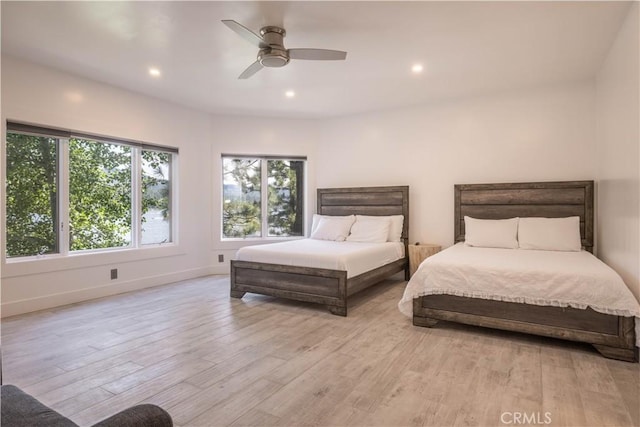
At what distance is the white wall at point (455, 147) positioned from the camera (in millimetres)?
4285

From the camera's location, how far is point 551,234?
3916 mm

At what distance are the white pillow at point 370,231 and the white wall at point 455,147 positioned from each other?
21.9 inches

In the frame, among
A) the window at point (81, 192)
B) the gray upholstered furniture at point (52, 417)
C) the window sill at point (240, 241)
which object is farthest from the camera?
the window sill at point (240, 241)

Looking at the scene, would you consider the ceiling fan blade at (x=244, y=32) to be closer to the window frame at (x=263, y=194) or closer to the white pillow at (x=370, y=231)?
the white pillow at (x=370, y=231)

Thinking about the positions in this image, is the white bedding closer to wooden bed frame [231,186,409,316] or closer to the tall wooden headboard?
wooden bed frame [231,186,409,316]

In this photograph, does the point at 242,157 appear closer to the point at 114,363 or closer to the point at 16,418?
the point at 114,363

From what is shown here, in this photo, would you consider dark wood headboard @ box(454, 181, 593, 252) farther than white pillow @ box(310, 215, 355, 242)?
No

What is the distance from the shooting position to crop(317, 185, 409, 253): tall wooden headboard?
5.21m

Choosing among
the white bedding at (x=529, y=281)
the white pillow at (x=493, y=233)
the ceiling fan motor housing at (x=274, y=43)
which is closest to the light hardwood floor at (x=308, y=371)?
the white bedding at (x=529, y=281)

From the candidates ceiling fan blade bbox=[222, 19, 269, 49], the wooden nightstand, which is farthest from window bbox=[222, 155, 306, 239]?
ceiling fan blade bbox=[222, 19, 269, 49]

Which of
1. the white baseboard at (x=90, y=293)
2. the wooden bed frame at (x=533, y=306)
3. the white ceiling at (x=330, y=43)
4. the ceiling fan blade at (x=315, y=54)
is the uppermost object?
the white ceiling at (x=330, y=43)

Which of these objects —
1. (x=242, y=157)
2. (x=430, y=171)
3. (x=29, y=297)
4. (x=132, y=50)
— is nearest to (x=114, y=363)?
(x=29, y=297)

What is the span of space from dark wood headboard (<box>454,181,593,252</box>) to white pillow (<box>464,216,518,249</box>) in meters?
0.24
